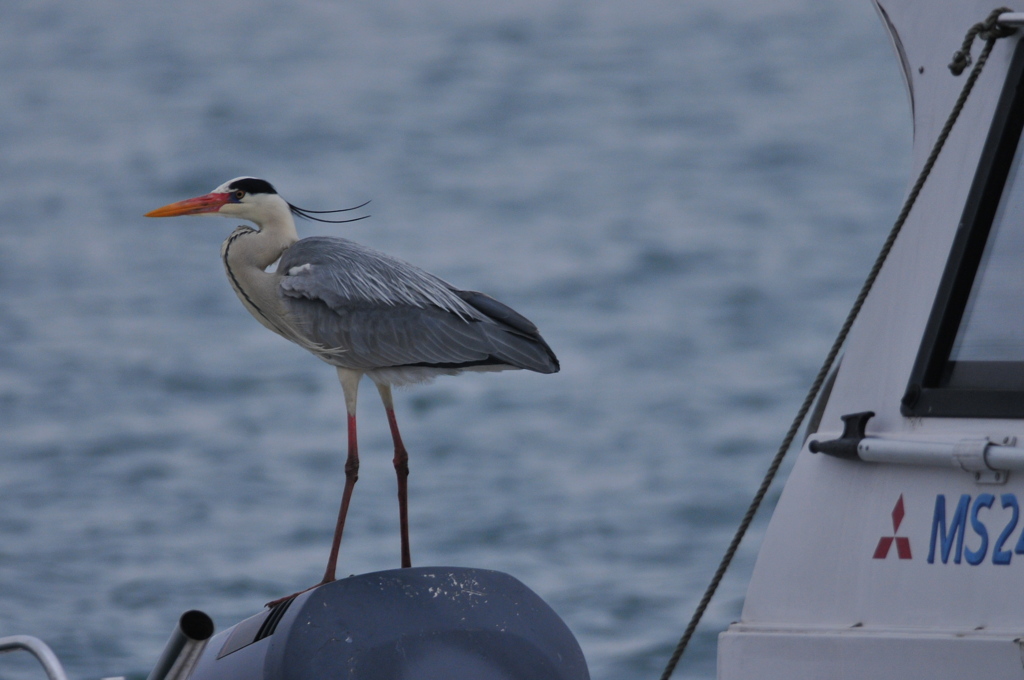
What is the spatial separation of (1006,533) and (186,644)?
5.50 feet

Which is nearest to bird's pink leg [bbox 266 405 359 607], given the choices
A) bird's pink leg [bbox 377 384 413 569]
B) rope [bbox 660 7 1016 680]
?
bird's pink leg [bbox 377 384 413 569]

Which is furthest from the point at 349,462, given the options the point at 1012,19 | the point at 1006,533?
the point at 1012,19

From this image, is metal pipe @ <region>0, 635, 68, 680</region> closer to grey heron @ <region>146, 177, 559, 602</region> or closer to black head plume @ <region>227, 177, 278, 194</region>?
grey heron @ <region>146, 177, 559, 602</region>

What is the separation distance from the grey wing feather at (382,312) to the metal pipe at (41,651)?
3.84 ft

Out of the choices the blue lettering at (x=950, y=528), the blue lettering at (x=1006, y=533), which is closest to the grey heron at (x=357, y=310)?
the blue lettering at (x=950, y=528)

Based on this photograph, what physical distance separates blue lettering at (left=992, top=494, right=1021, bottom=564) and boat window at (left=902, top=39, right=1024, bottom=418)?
262mm

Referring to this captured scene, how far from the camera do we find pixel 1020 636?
294cm

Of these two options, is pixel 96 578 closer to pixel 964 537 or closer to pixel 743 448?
pixel 743 448

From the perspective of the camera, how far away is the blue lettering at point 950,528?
123 inches

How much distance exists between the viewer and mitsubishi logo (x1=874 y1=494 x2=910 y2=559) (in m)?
3.25

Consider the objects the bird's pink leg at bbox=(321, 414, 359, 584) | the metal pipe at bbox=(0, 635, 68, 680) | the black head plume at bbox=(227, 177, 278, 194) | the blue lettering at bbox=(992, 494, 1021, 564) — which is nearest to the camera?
the blue lettering at bbox=(992, 494, 1021, 564)

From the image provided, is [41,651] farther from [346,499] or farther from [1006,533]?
[1006,533]

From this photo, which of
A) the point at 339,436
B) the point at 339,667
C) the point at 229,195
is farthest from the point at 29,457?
the point at 339,667

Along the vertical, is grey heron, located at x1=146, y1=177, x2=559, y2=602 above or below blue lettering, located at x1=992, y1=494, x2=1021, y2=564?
above
